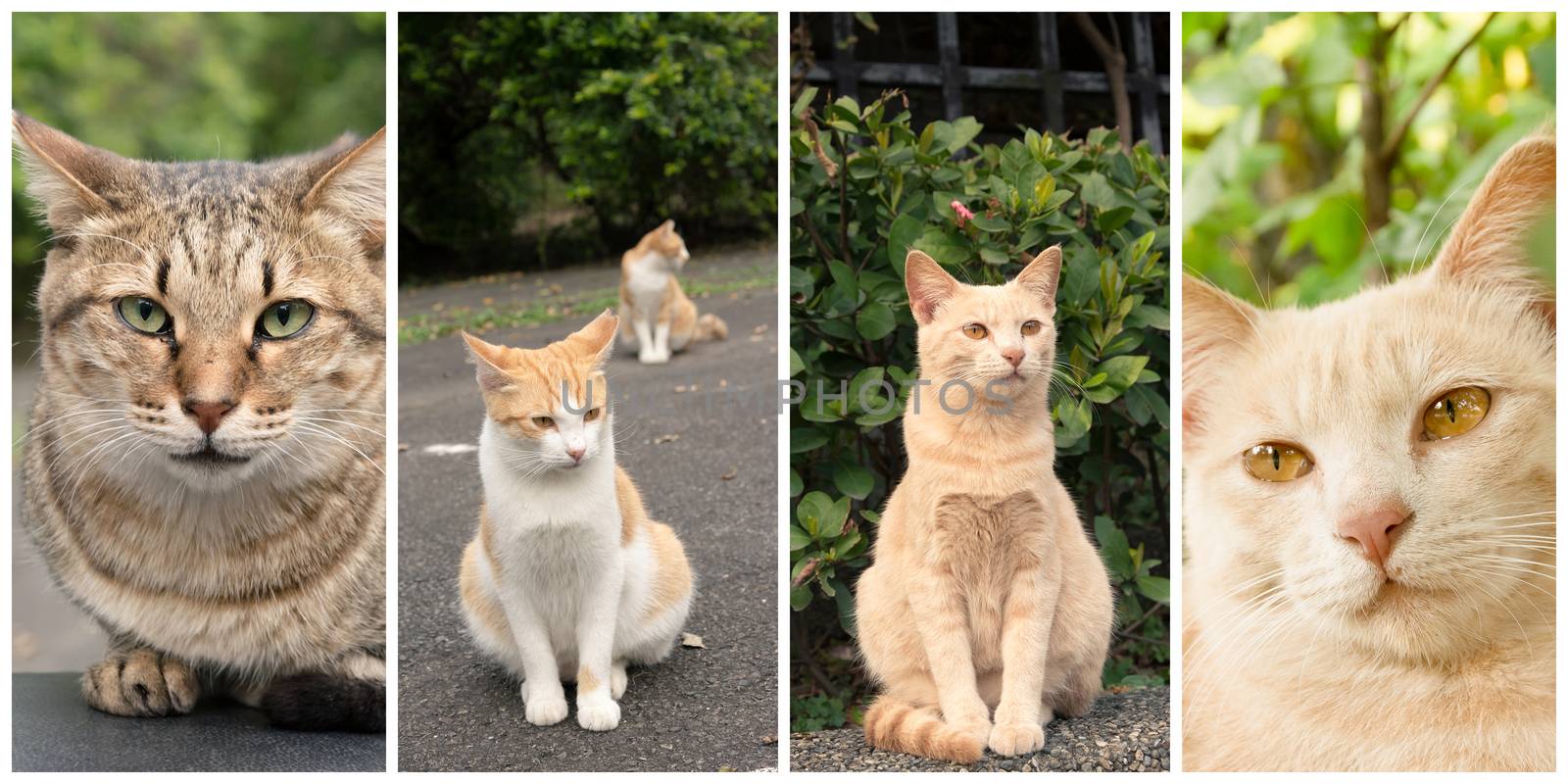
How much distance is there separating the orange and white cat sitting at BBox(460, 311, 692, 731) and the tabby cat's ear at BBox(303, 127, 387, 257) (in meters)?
0.27

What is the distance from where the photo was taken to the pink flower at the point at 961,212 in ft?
6.21

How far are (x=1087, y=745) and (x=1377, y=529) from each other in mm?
600

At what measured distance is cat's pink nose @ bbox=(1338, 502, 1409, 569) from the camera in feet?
5.02

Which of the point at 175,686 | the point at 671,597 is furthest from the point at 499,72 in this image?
the point at 175,686

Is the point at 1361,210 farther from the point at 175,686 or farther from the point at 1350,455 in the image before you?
the point at 175,686

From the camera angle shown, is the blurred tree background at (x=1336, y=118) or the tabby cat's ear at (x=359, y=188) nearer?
the tabby cat's ear at (x=359, y=188)

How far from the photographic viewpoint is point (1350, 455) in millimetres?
1605

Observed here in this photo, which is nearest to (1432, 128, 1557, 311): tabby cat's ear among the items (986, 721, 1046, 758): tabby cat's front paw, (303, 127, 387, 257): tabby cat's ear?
(986, 721, 1046, 758): tabby cat's front paw

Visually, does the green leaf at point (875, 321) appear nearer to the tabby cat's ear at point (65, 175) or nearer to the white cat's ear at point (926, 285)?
the white cat's ear at point (926, 285)

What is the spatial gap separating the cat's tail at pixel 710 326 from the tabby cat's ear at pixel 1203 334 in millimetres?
770

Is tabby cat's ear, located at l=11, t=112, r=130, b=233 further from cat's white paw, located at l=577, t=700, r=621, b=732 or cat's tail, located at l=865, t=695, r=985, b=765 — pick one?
cat's tail, located at l=865, t=695, r=985, b=765

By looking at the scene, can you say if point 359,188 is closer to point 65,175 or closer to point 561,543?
point 65,175

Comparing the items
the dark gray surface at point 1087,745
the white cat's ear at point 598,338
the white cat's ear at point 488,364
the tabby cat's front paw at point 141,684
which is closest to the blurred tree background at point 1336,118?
the dark gray surface at point 1087,745

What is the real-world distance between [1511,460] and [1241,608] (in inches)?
16.7
